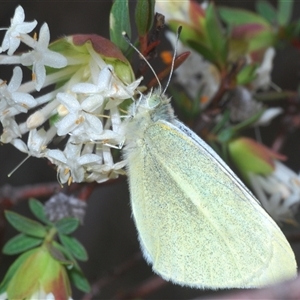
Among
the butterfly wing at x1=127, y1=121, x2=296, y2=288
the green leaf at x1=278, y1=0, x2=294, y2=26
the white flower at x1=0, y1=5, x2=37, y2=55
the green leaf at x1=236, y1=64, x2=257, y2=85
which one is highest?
the white flower at x1=0, y1=5, x2=37, y2=55

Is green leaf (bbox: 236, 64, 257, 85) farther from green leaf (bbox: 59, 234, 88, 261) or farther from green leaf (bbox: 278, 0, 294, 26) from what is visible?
green leaf (bbox: 59, 234, 88, 261)

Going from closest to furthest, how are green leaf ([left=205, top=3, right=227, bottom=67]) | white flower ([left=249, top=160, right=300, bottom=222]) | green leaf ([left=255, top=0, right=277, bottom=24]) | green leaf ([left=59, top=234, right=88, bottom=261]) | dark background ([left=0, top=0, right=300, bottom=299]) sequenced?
1. green leaf ([left=59, top=234, right=88, bottom=261])
2. green leaf ([left=205, top=3, right=227, bottom=67])
3. white flower ([left=249, top=160, right=300, bottom=222])
4. green leaf ([left=255, top=0, right=277, bottom=24])
5. dark background ([left=0, top=0, right=300, bottom=299])

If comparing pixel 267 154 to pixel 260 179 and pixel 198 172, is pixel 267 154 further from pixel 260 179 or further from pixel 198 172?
pixel 198 172

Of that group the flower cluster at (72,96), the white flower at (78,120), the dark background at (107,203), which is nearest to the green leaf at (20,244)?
the flower cluster at (72,96)

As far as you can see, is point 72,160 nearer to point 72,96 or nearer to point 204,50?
point 72,96

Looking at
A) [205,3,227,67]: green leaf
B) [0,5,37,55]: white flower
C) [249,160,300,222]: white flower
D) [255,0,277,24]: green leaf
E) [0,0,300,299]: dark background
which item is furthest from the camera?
[0,0,300,299]: dark background

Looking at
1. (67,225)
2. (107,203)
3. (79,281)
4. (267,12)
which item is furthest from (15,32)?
(107,203)

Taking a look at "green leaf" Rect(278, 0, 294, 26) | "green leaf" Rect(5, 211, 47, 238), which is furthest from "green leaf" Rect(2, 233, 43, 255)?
Answer: "green leaf" Rect(278, 0, 294, 26)
